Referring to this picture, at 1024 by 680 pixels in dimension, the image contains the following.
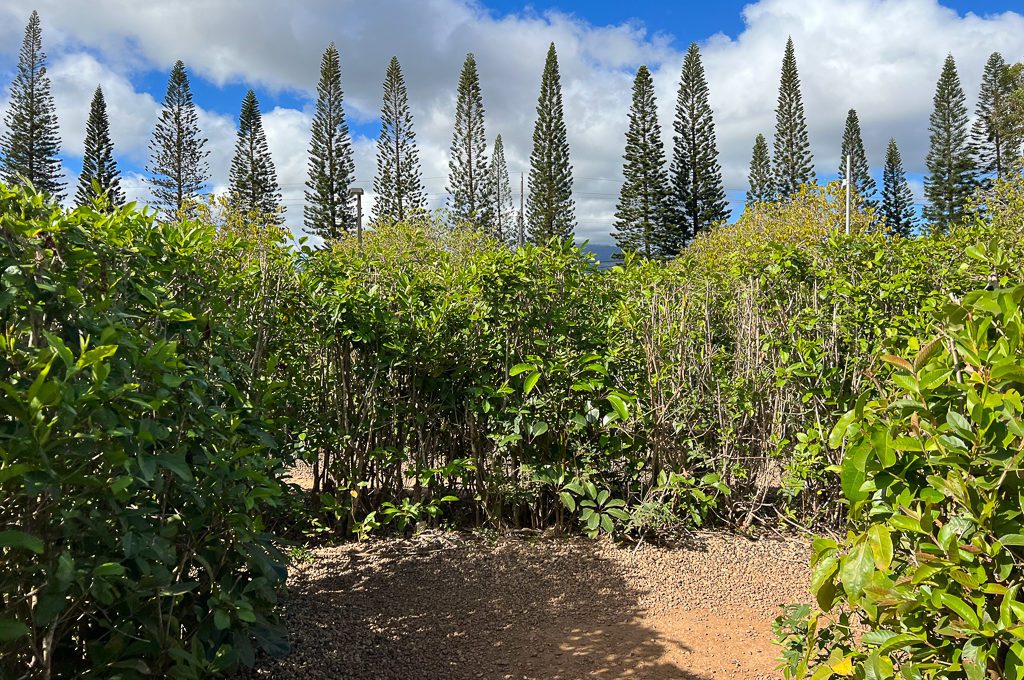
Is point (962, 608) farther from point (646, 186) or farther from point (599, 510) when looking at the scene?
point (646, 186)

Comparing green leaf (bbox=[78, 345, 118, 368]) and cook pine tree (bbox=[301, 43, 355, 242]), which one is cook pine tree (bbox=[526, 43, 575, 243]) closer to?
cook pine tree (bbox=[301, 43, 355, 242])

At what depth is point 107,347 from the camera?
135cm

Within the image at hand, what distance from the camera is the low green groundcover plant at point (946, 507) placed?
120 centimetres

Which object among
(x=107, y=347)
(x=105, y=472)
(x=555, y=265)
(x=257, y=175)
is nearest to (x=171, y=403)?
(x=105, y=472)

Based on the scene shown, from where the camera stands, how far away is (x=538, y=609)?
10.2 feet

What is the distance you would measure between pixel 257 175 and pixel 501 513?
33901 millimetres

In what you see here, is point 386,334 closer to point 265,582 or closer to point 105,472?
point 265,582

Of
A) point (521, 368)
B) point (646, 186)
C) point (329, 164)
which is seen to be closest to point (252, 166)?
point (329, 164)

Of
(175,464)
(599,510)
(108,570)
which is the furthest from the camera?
(599,510)

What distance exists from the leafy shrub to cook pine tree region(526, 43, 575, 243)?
31806 millimetres

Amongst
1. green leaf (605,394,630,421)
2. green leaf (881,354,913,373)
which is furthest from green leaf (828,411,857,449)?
green leaf (605,394,630,421)

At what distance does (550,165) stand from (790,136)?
1273cm

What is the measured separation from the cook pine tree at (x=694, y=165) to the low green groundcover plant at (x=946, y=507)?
1239 inches

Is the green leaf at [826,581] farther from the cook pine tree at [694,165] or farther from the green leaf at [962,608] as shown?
the cook pine tree at [694,165]
